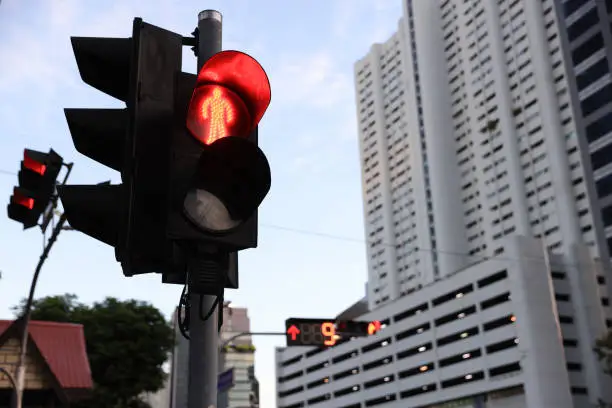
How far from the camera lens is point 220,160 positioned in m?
2.45

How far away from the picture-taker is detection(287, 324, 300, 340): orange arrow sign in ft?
67.3

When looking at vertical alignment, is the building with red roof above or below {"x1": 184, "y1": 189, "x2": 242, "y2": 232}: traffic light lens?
above

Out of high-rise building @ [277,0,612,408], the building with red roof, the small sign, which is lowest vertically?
the small sign

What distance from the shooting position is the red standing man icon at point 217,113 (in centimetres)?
253

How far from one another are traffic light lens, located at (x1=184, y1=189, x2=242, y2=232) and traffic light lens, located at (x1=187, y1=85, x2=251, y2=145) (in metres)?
0.21

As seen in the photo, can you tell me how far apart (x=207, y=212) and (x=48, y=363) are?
1865cm

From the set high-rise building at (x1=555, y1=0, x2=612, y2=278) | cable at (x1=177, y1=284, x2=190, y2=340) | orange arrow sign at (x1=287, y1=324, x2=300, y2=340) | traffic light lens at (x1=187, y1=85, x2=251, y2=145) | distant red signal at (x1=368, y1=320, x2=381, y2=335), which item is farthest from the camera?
high-rise building at (x1=555, y1=0, x2=612, y2=278)

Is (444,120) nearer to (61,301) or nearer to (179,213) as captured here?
(61,301)

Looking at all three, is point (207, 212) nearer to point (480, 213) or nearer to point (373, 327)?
point (373, 327)

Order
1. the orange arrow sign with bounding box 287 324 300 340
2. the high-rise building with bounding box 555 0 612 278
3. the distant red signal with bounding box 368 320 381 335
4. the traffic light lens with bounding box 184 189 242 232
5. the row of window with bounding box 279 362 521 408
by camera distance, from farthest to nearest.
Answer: the row of window with bounding box 279 362 521 408, the high-rise building with bounding box 555 0 612 278, the distant red signal with bounding box 368 320 381 335, the orange arrow sign with bounding box 287 324 300 340, the traffic light lens with bounding box 184 189 242 232

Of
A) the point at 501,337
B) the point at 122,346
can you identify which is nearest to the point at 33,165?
the point at 122,346

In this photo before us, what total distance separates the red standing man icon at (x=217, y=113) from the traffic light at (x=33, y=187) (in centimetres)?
259

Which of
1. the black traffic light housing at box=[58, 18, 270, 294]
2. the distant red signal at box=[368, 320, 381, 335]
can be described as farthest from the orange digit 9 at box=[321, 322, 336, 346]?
the black traffic light housing at box=[58, 18, 270, 294]

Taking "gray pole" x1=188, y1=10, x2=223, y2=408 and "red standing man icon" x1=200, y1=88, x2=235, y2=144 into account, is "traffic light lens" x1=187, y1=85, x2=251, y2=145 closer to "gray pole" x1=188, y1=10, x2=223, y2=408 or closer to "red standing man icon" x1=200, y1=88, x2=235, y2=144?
"red standing man icon" x1=200, y1=88, x2=235, y2=144
